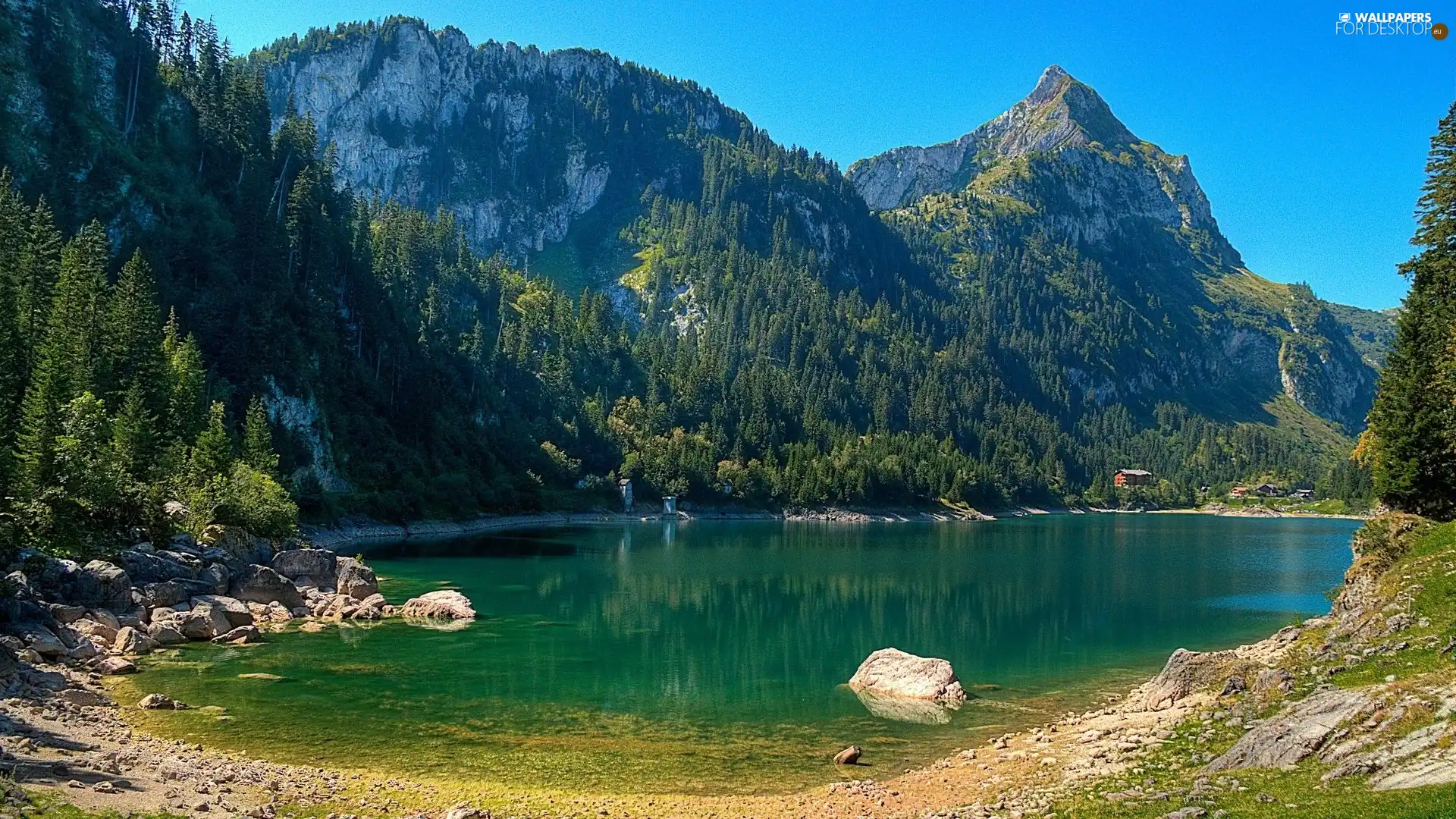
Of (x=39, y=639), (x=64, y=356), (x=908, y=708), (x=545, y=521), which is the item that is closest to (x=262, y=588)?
(x=39, y=639)

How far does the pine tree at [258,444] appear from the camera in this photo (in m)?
83.1

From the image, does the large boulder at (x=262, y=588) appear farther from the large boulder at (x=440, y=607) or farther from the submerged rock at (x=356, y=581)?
the large boulder at (x=440, y=607)

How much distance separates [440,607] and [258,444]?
41.2 meters

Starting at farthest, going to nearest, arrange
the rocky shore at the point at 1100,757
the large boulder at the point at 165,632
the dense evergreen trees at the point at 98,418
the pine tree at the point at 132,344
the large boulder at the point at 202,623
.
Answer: the pine tree at the point at 132,344, the dense evergreen trees at the point at 98,418, the large boulder at the point at 202,623, the large boulder at the point at 165,632, the rocky shore at the point at 1100,757

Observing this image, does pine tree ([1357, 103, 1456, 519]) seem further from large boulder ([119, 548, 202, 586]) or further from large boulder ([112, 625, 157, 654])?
large boulder ([119, 548, 202, 586])

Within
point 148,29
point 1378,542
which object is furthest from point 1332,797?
point 148,29

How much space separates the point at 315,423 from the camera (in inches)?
4464

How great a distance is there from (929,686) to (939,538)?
360ft

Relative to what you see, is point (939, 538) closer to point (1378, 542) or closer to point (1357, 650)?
point (1378, 542)

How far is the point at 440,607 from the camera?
55.2 meters

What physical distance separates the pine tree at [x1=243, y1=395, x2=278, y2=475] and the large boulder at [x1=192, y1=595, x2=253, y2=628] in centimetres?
3522

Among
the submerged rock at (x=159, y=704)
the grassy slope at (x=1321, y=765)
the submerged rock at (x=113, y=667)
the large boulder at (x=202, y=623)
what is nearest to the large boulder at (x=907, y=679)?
the grassy slope at (x=1321, y=765)

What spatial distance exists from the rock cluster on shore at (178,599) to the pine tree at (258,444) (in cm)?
1919

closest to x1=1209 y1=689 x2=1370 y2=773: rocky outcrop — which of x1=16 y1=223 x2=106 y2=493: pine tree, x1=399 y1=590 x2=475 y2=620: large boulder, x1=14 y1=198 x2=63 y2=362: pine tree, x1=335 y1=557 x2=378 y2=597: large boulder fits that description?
x1=399 y1=590 x2=475 y2=620: large boulder
